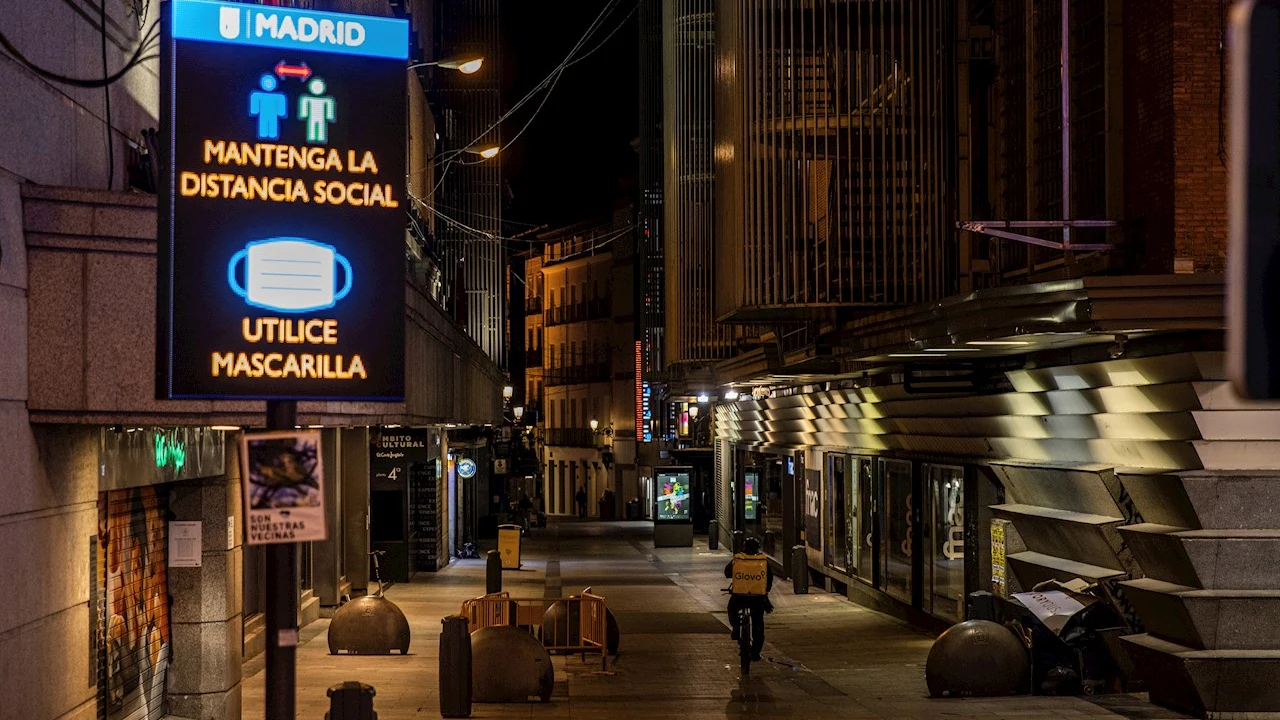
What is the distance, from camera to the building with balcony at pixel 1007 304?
14.2 metres

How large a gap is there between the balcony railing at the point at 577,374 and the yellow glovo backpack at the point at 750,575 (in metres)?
66.8

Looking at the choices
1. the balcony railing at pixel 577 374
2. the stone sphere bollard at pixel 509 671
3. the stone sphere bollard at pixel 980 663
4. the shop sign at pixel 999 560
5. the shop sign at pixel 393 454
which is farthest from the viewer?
the balcony railing at pixel 577 374

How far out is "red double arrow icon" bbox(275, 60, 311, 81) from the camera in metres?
9.77

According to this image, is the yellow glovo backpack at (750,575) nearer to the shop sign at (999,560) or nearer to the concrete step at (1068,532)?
the shop sign at (999,560)

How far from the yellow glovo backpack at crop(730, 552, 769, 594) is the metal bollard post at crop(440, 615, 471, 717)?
6025mm

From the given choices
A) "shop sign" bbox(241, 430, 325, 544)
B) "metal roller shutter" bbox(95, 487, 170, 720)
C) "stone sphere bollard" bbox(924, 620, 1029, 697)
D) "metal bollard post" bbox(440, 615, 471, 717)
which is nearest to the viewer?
"shop sign" bbox(241, 430, 325, 544)

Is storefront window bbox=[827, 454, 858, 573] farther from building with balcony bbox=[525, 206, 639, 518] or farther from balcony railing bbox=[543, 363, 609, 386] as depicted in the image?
balcony railing bbox=[543, 363, 609, 386]

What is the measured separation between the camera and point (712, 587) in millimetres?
34031

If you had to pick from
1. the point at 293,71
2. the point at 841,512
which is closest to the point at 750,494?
the point at 841,512

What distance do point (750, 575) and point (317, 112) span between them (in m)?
12.4

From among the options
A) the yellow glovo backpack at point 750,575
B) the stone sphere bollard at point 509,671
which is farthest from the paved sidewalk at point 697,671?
the yellow glovo backpack at point 750,575

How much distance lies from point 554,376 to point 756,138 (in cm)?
7336

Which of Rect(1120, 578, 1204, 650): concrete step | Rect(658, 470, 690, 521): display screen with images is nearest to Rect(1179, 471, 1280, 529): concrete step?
Rect(1120, 578, 1204, 650): concrete step

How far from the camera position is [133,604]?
13477mm
